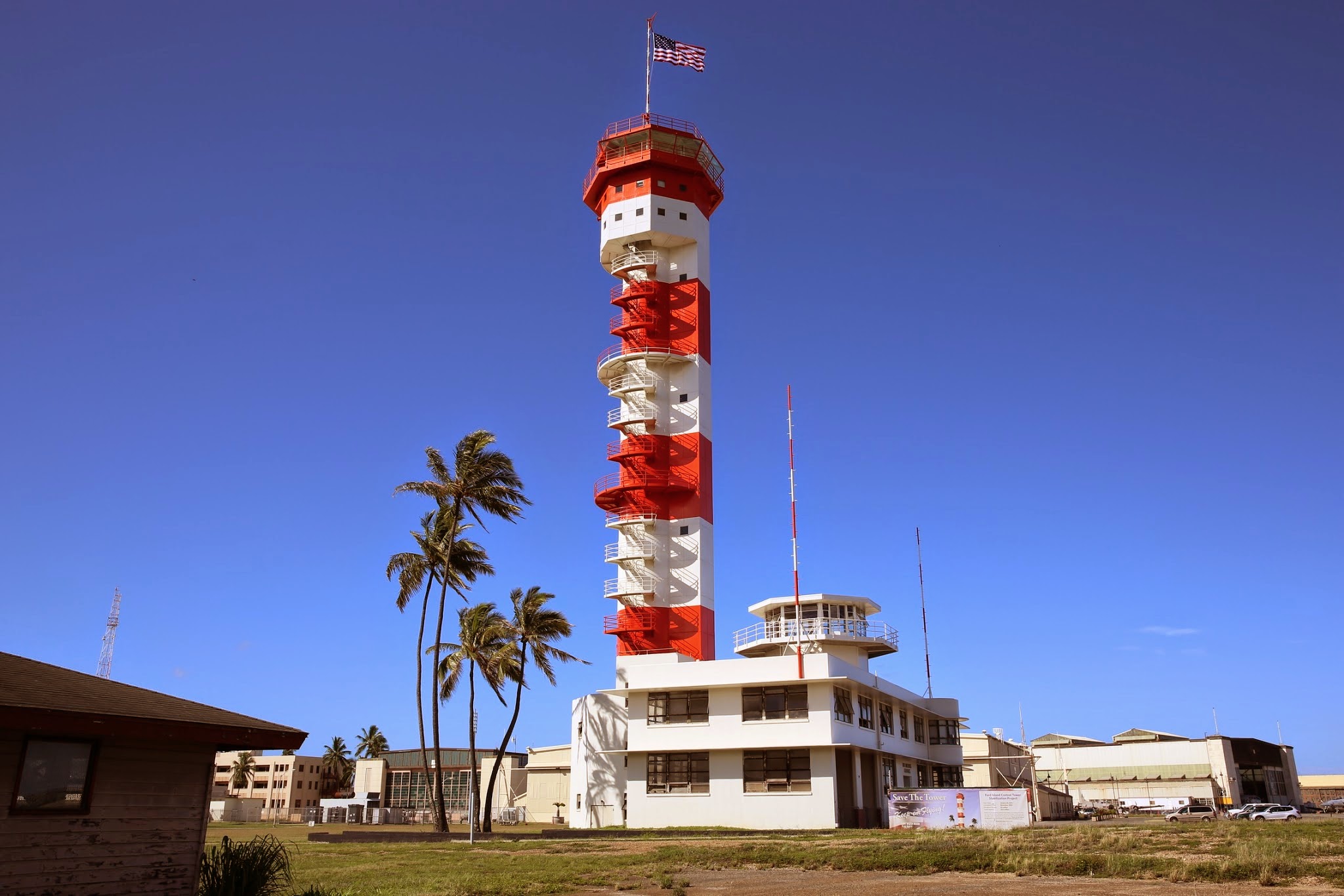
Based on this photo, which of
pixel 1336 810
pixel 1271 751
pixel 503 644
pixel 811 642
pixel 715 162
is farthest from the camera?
pixel 1271 751

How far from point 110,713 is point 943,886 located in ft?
47.5

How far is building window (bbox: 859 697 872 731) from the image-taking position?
48.7m

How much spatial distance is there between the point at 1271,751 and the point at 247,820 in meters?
95.9

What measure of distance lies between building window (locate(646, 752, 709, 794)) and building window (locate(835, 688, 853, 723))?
623cm

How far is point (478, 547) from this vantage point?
5162 cm

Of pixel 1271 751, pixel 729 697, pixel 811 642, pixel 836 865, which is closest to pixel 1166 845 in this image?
pixel 836 865

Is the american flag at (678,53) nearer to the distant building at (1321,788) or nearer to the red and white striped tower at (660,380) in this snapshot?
the red and white striped tower at (660,380)

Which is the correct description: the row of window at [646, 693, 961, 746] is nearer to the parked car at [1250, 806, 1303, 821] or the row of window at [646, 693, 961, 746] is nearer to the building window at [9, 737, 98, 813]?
the parked car at [1250, 806, 1303, 821]

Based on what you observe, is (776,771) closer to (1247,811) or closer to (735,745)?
(735,745)

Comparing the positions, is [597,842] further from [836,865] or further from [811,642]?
[811,642]

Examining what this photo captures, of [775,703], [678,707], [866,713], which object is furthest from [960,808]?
[678,707]

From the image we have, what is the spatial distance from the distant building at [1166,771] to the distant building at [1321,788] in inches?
742

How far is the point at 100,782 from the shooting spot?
44.3ft

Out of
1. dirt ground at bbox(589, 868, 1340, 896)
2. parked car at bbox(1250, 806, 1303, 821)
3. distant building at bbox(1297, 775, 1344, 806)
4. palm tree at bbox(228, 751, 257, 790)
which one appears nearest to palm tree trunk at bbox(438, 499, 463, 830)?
dirt ground at bbox(589, 868, 1340, 896)
